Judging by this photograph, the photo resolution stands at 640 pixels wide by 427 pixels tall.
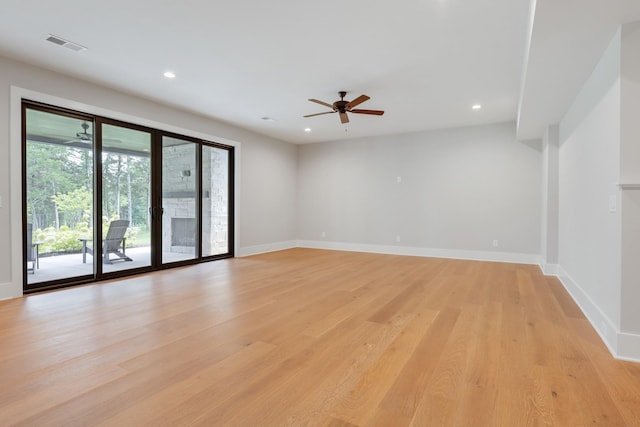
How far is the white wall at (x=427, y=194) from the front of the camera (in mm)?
6086

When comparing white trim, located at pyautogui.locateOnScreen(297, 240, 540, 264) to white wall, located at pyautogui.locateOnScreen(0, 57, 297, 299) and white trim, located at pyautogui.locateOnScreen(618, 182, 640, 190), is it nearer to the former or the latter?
white wall, located at pyautogui.locateOnScreen(0, 57, 297, 299)

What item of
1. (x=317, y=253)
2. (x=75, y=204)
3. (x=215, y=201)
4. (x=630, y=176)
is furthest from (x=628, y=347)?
(x=215, y=201)

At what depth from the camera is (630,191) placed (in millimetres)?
2188

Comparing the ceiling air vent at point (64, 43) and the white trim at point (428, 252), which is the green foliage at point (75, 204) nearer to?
the ceiling air vent at point (64, 43)

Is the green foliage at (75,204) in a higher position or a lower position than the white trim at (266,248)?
higher

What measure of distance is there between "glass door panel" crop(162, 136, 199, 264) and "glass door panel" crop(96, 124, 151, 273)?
0.97 ft

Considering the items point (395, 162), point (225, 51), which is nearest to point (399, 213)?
point (395, 162)

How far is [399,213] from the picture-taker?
7.20m

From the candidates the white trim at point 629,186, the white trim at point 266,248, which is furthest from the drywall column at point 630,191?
the white trim at point 266,248

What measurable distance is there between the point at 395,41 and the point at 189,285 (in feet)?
12.2

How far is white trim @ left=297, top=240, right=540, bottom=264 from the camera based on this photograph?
6059mm

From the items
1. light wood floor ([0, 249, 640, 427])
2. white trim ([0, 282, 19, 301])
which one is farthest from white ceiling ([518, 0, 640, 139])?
white trim ([0, 282, 19, 301])

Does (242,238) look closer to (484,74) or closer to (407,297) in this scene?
(407,297)

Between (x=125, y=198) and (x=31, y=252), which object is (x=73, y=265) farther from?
(x=125, y=198)
